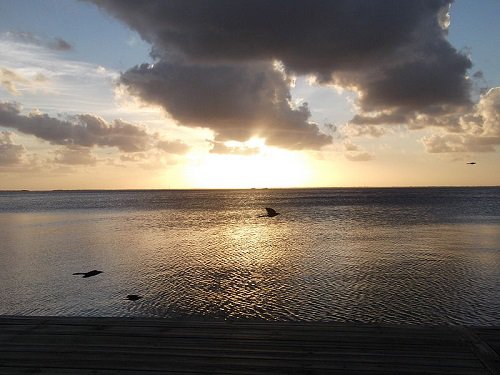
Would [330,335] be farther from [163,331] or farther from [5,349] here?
[5,349]

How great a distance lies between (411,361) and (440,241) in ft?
147

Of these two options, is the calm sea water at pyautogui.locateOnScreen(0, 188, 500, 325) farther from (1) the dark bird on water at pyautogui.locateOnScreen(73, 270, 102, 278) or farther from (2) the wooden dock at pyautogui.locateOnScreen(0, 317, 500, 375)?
(2) the wooden dock at pyautogui.locateOnScreen(0, 317, 500, 375)

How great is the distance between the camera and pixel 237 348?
33.4 feet

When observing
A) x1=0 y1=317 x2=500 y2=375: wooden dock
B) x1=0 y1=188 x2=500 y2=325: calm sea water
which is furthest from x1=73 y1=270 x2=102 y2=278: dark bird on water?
x1=0 y1=317 x2=500 y2=375: wooden dock

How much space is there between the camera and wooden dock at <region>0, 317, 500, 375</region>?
9.14 meters

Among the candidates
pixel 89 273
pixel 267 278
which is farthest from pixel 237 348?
pixel 89 273

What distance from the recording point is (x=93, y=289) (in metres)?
28.1

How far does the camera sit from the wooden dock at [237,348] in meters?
9.14

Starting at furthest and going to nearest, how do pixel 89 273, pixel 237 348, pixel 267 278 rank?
pixel 89 273, pixel 267 278, pixel 237 348

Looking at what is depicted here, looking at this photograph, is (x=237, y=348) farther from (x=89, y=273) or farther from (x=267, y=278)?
(x=89, y=273)

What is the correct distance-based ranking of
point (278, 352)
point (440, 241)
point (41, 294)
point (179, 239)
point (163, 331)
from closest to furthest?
point (278, 352) → point (163, 331) → point (41, 294) → point (440, 241) → point (179, 239)

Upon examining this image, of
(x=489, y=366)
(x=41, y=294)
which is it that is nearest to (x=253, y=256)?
(x=41, y=294)

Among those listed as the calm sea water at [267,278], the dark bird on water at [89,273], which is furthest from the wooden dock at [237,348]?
the dark bird on water at [89,273]

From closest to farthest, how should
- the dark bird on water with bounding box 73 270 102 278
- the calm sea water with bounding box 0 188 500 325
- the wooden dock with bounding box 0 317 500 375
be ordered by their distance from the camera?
the wooden dock with bounding box 0 317 500 375 < the calm sea water with bounding box 0 188 500 325 < the dark bird on water with bounding box 73 270 102 278
